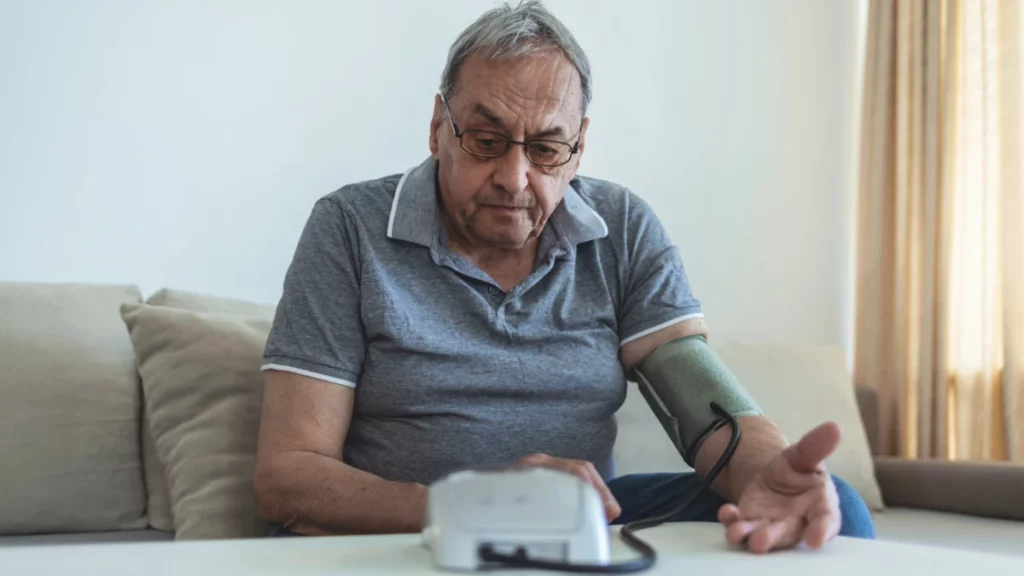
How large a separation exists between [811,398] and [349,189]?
133cm

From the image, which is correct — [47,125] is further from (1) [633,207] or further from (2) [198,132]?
(1) [633,207]

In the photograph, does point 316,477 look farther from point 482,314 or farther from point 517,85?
point 517,85

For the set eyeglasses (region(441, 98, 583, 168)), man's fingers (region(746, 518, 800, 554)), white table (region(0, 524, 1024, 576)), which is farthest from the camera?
eyeglasses (region(441, 98, 583, 168))

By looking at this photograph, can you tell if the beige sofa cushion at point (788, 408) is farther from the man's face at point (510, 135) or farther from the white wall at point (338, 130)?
the man's face at point (510, 135)

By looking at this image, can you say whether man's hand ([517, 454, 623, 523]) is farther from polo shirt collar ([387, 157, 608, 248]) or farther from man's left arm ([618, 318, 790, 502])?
polo shirt collar ([387, 157, 608, 248])

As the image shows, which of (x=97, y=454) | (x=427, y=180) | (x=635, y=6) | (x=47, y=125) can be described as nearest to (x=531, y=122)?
(x=427, y=180)

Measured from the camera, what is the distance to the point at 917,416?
271cm

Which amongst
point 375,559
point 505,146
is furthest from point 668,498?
point 375,559

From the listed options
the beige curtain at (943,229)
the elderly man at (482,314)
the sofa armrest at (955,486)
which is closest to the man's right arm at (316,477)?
the elderly man at (482,314)

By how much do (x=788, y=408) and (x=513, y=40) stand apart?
1241 mm

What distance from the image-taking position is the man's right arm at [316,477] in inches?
42.9

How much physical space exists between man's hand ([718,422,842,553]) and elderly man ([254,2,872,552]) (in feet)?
0.73

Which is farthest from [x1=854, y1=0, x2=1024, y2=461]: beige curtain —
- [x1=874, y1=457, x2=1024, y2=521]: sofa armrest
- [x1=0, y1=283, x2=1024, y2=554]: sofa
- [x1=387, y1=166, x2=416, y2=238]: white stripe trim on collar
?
[x1=387, y1=166, x2=416, y2=238]: white stripe trim on collar

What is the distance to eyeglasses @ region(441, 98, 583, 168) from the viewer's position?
1326 mm
